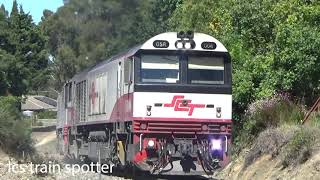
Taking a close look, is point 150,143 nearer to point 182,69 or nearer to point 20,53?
point 182,69

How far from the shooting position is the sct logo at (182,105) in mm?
16172

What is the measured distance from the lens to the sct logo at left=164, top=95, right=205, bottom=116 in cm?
1617

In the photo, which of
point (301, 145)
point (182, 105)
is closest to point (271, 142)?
point (301, 145)

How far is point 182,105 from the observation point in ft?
53.2

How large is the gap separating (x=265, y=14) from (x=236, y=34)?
4.74 ft

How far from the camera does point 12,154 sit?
2317 centimetres

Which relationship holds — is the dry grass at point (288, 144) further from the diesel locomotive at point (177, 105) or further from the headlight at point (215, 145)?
the headlight at point (215, 145)

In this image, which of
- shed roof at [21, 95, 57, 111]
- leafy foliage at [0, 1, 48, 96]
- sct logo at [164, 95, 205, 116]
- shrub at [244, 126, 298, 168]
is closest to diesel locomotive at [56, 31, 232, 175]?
sct logo at [164, 95, 205, 116]

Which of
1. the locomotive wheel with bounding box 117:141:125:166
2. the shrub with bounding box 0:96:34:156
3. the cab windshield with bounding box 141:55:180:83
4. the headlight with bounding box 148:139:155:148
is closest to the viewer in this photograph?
the headlight with bounding box 148:139:155:148

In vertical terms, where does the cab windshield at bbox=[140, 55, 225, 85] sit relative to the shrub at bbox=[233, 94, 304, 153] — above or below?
above

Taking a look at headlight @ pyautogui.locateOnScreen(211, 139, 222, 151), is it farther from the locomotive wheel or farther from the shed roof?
the shed roof

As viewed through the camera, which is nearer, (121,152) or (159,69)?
(159,69)

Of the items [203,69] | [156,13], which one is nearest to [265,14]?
[203,69]

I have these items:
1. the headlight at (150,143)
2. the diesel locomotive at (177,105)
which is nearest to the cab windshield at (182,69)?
the diesel locomotive at (177,105)
